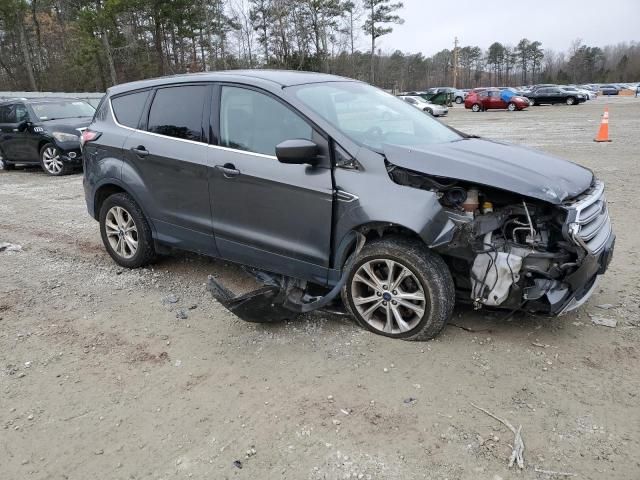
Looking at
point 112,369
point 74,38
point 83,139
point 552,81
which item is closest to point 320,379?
point 112,369

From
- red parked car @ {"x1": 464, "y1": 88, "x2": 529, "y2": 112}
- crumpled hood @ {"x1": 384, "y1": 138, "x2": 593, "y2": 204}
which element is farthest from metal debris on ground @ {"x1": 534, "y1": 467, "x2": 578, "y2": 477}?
red parked car @ {"x1": 464, "y1": 88, "x2": 529, "y2": 112}

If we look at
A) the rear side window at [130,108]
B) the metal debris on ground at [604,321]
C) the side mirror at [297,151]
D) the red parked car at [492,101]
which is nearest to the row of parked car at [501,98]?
the red parked car at [492,101]

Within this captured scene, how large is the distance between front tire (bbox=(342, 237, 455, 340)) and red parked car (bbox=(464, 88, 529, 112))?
1326 inches

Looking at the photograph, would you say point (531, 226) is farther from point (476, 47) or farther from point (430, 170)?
point (476, 47)

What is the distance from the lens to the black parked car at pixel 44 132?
37.5 ft

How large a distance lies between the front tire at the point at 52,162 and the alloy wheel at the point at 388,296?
392 inches

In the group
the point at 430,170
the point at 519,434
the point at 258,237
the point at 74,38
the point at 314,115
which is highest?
the point at 74,38

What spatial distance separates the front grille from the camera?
3.12m

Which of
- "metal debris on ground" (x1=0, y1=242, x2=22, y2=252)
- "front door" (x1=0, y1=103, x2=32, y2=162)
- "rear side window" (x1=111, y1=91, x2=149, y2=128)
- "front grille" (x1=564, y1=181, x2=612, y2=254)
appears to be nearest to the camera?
"front grille" (x1=564, y1=181, x2=612, y2=254)

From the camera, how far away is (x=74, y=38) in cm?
4141

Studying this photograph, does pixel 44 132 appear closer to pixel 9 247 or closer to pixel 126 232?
pixel 9 247

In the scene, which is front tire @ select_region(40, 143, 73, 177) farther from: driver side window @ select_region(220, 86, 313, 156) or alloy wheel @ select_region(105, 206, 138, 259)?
driver side window @ select_region(220, 86, 313, 156)

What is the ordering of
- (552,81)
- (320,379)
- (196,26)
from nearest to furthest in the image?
(320,379)
(196,26)
(552,81)

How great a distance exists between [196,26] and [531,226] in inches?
1646
